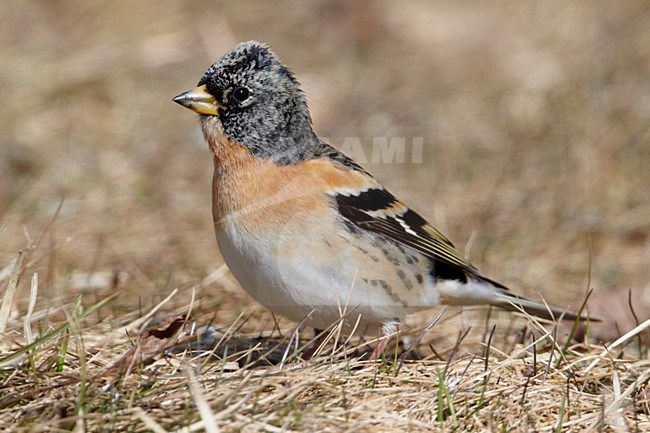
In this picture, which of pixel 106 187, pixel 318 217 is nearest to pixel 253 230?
pixel 318 217

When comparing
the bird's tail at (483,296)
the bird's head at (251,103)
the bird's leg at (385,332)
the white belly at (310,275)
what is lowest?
the bird's leg at (385,332)

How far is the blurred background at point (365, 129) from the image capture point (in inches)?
204

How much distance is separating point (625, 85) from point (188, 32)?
14.0 ft

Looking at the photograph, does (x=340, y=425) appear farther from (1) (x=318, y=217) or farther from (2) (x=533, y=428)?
(1) (x=318, y=217)

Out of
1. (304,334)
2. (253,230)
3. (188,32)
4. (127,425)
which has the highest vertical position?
(188,32)

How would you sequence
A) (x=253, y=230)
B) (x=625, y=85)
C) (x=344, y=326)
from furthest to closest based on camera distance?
(x=625, y=85) → (x=344, y=326) → (x=253, y=230)

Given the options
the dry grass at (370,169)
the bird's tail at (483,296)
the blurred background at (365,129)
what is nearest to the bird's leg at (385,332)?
the dry grass at (370,169)

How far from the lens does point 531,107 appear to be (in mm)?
7457

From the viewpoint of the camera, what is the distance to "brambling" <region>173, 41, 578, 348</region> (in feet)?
11.1

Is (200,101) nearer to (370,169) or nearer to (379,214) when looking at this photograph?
(379,214)

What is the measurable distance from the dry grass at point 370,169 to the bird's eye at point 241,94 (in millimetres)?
948

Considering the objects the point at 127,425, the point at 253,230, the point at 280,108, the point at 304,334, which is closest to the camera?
the point at 127,425

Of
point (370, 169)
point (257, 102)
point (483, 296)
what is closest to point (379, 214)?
point (483, 296)

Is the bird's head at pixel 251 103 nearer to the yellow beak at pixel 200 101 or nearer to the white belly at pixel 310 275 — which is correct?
the yellow beak at pixel 200 101
